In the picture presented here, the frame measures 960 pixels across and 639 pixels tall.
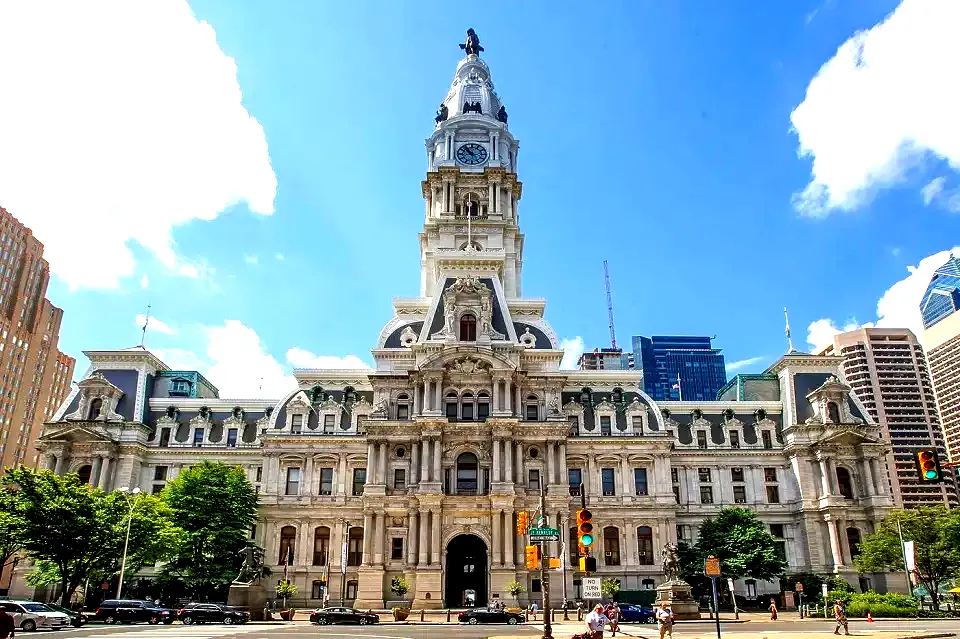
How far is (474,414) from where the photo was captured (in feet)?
217

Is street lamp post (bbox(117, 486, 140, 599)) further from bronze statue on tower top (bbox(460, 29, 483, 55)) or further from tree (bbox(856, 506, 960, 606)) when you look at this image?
bronze statue on tower top (bbox(460, 29, 483, 55))

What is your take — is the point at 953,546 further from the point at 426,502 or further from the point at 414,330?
the point at 414,330

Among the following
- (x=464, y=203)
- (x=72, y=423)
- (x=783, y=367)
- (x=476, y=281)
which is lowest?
(x=72, y=423)

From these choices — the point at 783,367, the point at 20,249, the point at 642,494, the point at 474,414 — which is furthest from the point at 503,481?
the point at 20,249

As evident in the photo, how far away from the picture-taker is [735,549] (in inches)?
2447

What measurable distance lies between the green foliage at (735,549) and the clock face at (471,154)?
5997 centimetres

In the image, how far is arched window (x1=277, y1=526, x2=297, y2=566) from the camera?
6675 cm

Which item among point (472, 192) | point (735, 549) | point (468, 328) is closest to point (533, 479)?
point (468, 328)

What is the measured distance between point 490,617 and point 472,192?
6493cm

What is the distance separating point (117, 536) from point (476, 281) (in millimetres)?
38780

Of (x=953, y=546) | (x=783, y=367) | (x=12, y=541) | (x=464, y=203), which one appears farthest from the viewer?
(x=464, y=203)

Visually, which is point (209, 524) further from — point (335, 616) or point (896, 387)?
point (896, 387)

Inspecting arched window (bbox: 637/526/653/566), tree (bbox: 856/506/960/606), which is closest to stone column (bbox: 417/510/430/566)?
arched window (bbox: 637/526/653/566)

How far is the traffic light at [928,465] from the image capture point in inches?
1011
